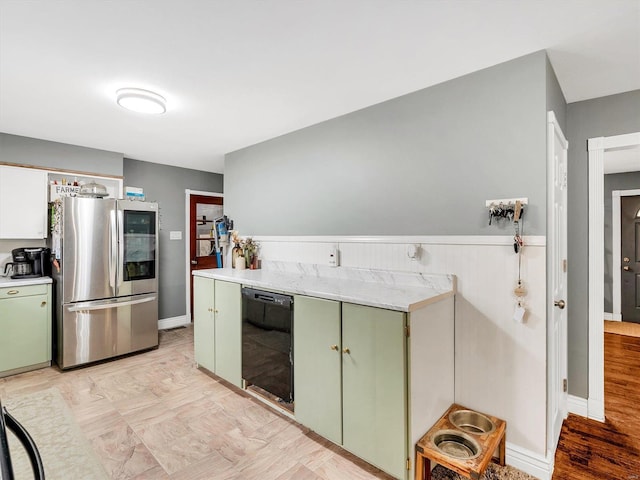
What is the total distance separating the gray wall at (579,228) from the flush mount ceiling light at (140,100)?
3139 millimetres

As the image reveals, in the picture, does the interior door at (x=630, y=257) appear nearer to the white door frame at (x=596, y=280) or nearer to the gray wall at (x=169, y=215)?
the white door frame at (x=596, y=280)

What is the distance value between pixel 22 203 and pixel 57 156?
0.63 metres

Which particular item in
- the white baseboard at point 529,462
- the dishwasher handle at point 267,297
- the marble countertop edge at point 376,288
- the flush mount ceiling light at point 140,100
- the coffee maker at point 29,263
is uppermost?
the flush mount ceiling light at point 140,100

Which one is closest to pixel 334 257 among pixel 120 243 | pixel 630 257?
pixel 120 243

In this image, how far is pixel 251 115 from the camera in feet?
9.55

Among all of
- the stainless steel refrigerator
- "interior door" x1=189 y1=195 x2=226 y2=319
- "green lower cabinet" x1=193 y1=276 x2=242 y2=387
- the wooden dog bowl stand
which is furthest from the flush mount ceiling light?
the wooden dog bowl stand

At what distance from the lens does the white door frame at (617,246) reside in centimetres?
498

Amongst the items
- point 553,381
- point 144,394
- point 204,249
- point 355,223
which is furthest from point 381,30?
point 204,249

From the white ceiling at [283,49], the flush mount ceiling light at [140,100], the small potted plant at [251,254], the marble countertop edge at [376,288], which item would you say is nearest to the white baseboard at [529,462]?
the marble countertop edge at [376,288]

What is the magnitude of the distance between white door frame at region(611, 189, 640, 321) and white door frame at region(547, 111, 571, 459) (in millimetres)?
3596

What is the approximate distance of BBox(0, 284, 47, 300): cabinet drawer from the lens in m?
3.12

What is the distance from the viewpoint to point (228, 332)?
287 centimetres

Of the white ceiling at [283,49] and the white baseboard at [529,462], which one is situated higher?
the white ceiling at [283,49]

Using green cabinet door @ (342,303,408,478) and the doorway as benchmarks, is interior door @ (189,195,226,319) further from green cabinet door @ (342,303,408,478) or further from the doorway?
the doorway
